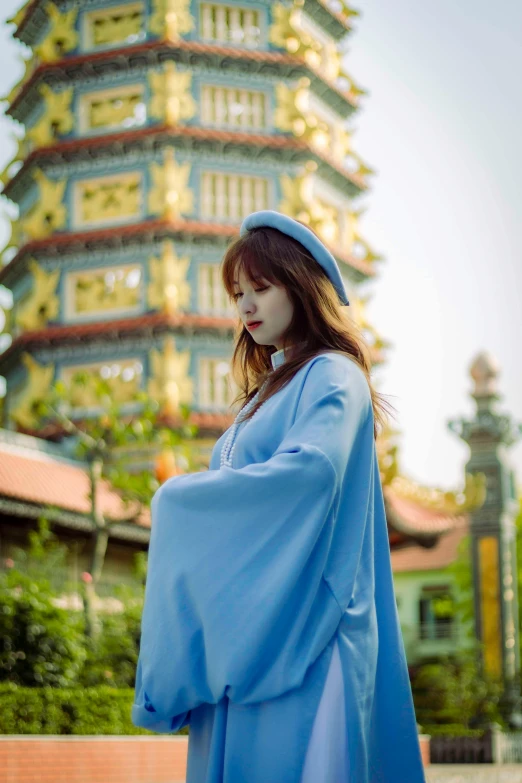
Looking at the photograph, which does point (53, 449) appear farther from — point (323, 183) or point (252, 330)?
point (252, 330)

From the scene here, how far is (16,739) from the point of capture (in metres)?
7.98

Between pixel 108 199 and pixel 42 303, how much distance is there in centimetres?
266

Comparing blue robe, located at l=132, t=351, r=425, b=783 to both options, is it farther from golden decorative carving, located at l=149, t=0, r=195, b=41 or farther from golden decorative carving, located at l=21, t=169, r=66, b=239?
golden decorative carving, located at l=149, t=0, r=195, b=41

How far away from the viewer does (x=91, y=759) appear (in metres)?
8.84

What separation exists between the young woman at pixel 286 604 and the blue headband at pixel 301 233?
61 mm

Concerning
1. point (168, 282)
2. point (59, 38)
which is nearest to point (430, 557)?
point (168, 282)

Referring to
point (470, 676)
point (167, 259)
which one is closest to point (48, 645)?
point (470, 676)

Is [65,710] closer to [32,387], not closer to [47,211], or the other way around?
[32,387]

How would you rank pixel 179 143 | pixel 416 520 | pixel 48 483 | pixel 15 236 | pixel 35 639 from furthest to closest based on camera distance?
pixel 416 520 → pixel 15 236 → pixel 179 143 → pixel 48 483 → pixel 35 639

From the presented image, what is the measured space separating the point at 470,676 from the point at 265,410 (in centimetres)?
1785

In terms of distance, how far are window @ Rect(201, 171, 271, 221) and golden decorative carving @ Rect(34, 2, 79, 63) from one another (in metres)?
4.44

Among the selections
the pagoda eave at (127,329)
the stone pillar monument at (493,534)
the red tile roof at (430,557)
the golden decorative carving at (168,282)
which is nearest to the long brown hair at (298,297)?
the stone pillar monument at (493,534)

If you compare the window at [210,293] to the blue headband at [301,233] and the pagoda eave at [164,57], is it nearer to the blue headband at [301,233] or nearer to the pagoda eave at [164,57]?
the pagoda eave at [164,57]

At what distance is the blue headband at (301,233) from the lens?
298 cm
